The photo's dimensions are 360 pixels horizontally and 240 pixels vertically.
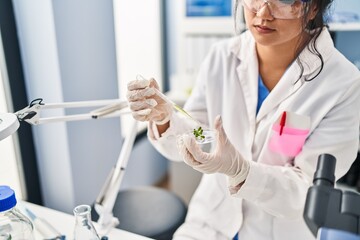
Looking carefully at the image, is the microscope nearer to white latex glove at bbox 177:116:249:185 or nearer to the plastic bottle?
white latex glove at bbox 177:116:249:185

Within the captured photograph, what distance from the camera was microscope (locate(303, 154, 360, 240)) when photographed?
465 millimetres

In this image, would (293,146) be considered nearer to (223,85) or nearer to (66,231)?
(223,85)

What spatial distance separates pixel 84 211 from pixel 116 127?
2.51 ft

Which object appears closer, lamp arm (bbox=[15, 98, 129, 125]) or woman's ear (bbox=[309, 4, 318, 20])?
lamp arm (bbox=[15, 98, 129, 125])

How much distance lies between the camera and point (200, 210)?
1.20 m

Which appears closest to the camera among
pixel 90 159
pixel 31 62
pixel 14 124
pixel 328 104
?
pixel 14 124

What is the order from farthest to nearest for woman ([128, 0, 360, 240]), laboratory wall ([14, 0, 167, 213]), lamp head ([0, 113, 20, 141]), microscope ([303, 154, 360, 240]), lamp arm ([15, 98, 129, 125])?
laboratory wall ([14, 0, 167, 213]) → woman ([128, 0, 360, 240]) → lamp arm ([15, 98, 129, 125]) → lamp head ([0, 113, 20, 141]) → microscope ([303, 154, 360, 240])

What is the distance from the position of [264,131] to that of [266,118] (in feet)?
0.14

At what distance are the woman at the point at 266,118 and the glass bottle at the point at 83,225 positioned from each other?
0.28m

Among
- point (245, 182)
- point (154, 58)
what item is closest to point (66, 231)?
point (245, 182)

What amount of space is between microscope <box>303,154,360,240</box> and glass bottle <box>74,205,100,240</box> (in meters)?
0.57

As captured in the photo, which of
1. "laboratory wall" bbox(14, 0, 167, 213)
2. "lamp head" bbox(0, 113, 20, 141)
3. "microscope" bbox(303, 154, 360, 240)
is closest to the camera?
"microscope" bbox(303, 154, 360, 240)

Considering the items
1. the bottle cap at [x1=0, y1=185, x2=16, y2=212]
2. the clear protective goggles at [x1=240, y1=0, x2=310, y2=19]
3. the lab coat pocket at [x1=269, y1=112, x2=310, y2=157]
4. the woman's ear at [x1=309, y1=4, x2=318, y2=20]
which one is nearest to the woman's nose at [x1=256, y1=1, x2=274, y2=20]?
the clear protective goggles at [x1=240, y1=0, x2=310, y2=19]

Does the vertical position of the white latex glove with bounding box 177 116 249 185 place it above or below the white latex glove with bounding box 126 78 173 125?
below
